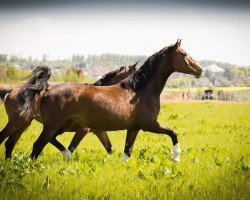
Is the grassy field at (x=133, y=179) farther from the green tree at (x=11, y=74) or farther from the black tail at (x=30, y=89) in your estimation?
the green tree at (x=11, y=74)

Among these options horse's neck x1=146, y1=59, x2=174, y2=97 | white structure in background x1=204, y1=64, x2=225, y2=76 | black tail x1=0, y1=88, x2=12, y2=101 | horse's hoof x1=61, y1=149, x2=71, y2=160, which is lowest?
white structure in background x1=204, y1=64, x2=225, y2=76

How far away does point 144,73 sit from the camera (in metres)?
7.45

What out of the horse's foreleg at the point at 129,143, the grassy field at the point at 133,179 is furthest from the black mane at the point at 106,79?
the grassy field at the point at 133,179

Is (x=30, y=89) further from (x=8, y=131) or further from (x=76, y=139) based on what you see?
(x=76, y=139)

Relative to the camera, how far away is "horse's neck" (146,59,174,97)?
24.3 feet

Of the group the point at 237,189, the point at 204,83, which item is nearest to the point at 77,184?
the point at 237,189

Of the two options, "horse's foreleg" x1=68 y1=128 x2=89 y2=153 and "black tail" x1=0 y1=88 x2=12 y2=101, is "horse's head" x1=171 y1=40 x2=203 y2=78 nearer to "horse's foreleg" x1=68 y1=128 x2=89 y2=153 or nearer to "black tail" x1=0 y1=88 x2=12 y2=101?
"horse's foreleg" x1=68 y1=128 x2=89 y2=153

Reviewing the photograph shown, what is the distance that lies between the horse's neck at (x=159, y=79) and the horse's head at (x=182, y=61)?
15cm

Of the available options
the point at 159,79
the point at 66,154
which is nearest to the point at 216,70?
the point at 159,79

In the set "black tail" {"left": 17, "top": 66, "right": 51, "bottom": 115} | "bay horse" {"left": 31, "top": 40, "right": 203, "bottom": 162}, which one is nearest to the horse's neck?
"bay horse" {"left": 31, "top": 40, "right": 203, "bottom": 162}

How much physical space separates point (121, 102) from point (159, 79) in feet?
3.41

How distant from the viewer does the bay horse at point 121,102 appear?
6723 millimetres

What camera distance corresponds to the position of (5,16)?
843 cm

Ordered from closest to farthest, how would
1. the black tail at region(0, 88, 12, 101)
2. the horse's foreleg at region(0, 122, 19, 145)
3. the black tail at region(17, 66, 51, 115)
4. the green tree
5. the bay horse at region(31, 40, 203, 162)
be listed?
the bay horse at region(31, 40, 203, 162)
the black tail at region(17, 66, 51, 115)
the horse's foreleg at region(0, 122, 19, 145)
the black tail at region(0, 88, 12, 101)
the green tree
